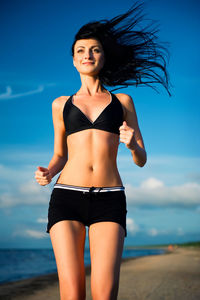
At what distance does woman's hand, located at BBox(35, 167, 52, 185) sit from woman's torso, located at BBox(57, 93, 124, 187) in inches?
5.9

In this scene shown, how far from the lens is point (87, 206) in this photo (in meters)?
3.59

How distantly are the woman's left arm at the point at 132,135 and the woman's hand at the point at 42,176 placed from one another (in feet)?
2.98

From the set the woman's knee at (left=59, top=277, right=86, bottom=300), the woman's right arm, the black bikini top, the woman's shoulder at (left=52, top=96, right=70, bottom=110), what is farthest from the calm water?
the black bikini top

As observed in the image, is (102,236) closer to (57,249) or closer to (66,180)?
(57,249)

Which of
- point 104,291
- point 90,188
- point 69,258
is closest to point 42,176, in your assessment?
point 90,188

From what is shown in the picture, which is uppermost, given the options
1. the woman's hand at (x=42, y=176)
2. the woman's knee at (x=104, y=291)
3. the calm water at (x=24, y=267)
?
the woman's hand at (x=42, y=176)

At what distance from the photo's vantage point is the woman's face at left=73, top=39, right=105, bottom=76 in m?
4.20

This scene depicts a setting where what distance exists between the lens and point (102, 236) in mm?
3465

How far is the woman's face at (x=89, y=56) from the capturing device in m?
4.20

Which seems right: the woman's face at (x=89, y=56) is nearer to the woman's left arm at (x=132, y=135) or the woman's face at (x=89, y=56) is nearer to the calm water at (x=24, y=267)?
the woman's left arm at (x=132, y=135)

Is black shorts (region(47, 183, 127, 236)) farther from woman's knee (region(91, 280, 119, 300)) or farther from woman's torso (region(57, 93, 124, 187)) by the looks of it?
woman's knee (region(91, 280, 119, 300))

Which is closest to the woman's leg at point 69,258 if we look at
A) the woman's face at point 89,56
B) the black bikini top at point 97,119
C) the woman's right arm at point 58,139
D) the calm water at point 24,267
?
the woman's right arm at point 58,139

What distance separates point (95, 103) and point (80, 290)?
6.68 feet

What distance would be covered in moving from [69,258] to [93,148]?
1.17 meters
